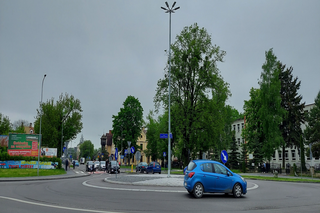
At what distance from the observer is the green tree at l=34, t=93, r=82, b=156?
57344 mm

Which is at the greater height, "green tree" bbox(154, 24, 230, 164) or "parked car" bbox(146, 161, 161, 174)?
"green tree" bbox(154, 24, 230, 164)

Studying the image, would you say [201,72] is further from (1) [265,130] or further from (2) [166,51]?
(1) [265,130]

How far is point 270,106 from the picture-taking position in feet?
171

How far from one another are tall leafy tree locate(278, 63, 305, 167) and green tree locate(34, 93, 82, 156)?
1617 inches

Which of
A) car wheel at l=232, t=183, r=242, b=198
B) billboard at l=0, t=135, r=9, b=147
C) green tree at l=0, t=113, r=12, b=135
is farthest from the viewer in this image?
green tree at l=0, t=113, r=12, b=135

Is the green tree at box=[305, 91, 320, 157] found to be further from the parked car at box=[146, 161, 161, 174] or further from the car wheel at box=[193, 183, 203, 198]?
the car wheel at box=[193, 183, 203, 198]

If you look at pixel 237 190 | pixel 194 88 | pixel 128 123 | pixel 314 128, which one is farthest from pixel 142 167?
pixel 128 123

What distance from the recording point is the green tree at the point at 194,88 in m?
36.7

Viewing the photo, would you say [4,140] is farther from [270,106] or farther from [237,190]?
[270,106]

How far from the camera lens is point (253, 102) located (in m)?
59.7

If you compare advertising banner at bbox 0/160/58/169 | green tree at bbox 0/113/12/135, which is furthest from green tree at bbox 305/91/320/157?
green tree at bbox 0/113/12/135

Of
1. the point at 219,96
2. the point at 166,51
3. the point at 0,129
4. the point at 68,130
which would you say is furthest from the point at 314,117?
the point at 0,129

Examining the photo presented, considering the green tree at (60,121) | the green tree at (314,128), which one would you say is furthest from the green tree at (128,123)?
the green tree at (314,128)

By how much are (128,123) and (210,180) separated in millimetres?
60558
